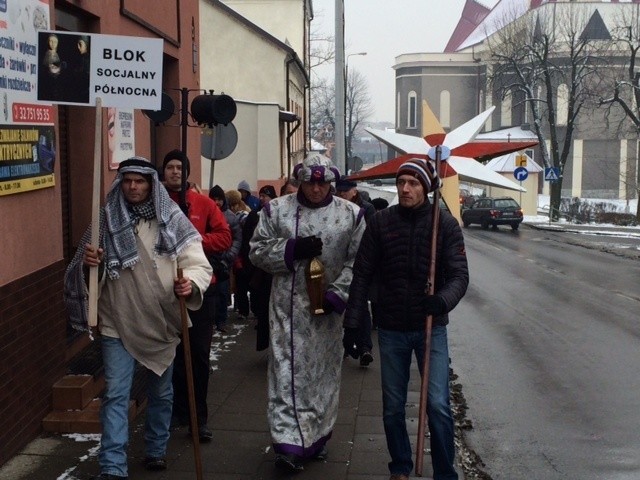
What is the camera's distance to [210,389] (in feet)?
27.2

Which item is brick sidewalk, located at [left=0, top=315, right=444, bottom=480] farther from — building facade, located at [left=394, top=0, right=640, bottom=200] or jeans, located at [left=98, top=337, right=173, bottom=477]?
building facade, located at [left=394, top=0, right=640, bottom=200]

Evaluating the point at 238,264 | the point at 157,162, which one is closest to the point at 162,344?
the point at 238,264

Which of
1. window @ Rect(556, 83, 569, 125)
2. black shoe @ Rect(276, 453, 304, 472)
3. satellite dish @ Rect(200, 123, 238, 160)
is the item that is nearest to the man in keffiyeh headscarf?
black shoe @ Rect(276, 453, 304, 472)

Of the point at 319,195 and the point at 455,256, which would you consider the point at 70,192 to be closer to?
the point at 319,195

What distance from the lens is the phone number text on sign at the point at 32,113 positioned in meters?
6.31

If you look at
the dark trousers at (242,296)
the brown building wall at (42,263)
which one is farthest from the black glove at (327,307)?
the dark trousers at (242,296)

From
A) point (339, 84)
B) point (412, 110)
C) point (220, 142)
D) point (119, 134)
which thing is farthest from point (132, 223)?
point (412, 110)

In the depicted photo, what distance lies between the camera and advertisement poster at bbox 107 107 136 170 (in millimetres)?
9492

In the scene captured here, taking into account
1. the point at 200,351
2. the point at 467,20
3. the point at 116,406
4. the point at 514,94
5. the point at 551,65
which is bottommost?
the point at 116,406

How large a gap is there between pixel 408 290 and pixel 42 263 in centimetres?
273

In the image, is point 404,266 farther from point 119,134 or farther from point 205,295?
point 119,134

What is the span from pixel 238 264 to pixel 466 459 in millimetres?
4712

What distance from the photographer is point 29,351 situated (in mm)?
6324

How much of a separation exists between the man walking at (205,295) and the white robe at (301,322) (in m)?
0.58
